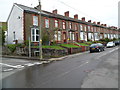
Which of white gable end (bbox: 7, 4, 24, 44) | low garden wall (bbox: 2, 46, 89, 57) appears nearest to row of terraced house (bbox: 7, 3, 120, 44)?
white gable end (bbox: 7, 4, 24, 44)

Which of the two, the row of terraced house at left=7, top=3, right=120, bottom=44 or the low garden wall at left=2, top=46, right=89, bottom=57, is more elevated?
the row of terraced house at left=7, top=3, right=120, bottom=44

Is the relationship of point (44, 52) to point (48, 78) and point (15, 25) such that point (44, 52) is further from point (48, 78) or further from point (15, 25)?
point (48, 78)

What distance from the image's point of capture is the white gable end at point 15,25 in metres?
20.8

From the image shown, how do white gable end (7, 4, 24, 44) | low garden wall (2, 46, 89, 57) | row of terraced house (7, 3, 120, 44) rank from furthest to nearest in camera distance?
1. white gable end (7, 4, 24, 44)
2. row of terraced house (7, 3, 120, 44)
3. low garden wall (2, 46, 89, 57)

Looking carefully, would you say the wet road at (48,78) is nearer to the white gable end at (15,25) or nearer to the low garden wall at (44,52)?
the low garden wall at (44,52)

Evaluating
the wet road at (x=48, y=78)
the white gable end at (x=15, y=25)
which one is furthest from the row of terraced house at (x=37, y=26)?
the wet road at (x=48, y=78)

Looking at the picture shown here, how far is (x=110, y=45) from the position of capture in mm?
30844

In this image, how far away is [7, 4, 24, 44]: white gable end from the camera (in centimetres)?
2084

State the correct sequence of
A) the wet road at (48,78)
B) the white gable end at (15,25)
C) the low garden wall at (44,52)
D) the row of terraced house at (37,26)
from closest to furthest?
the wet road at (48,78)
the low garden wall at (44,52)
the row of terraced house at (37,26)
the white gable end at (15,25)

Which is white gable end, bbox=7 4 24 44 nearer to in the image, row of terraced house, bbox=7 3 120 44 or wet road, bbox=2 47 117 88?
row of terraced house, bbox=7 3 120 44

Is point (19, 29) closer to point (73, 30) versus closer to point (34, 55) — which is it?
point (34, 55)

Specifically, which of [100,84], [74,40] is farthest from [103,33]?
[100,84]

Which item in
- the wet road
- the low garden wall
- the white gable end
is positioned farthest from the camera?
the white gable end

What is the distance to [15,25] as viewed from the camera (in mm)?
22500
